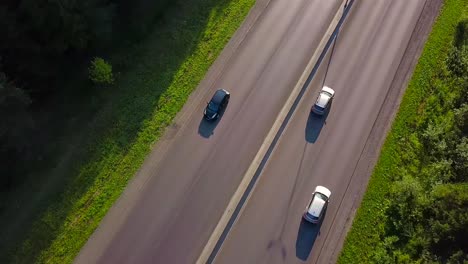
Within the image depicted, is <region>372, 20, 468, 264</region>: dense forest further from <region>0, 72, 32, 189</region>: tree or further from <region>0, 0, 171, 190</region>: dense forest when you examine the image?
<region>0, 72, 32, 189</region>: tree

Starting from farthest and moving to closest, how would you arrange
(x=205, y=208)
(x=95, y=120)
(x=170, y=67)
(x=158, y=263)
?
(x=170, y=67)
(x=95, y=120)
(x=205, y=208)
(x=158, y=263)

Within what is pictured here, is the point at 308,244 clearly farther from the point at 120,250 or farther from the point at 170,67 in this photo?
the point at 170,67

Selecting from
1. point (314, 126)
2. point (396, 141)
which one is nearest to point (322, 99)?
point (314, 126)

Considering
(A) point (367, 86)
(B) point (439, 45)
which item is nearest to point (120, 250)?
(A) point (367, 86)

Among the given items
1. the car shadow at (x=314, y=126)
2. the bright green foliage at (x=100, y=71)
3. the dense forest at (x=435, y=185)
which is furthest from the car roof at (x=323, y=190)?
the bright green foliage at (x=100, y=71)

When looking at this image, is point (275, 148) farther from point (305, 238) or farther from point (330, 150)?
point (305, 238)
